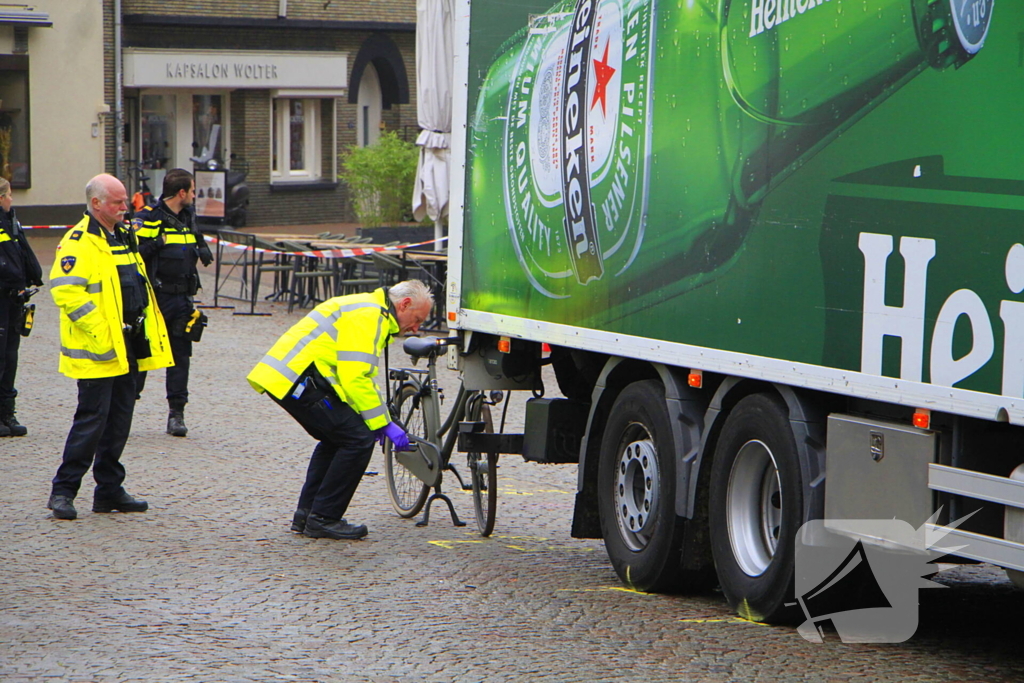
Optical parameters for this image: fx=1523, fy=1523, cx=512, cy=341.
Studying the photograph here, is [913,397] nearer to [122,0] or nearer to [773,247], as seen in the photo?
[773,247]

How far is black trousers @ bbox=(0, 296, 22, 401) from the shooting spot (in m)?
11.3

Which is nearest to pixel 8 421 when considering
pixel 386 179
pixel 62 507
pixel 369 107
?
pixel 62 507

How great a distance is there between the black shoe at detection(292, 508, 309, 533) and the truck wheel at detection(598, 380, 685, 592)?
1.71 metres

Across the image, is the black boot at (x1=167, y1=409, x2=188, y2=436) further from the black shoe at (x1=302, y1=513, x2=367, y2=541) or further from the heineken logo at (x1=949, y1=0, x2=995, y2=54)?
the heineken logo at (x1=949, y1=0, x2=995, y2=54)

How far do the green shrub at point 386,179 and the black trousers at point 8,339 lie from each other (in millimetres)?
12934

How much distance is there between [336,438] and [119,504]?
1489 mm

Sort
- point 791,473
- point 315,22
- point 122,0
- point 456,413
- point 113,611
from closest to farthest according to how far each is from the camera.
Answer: point 791,473 < point 113,611 < point 456,413 < point 122,0 < point 315,22

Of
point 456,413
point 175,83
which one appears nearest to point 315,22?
point 175,83

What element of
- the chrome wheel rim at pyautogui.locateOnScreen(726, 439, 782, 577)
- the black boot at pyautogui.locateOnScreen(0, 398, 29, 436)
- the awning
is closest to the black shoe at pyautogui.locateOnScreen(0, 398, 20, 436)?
the black boot at pyautogui.locateOnScreen(0, 398, 29, 436)

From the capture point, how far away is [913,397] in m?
5.44

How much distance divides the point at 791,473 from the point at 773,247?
918 millimetres

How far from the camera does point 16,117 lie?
30.8m

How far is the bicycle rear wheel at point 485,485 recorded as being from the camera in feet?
27.7

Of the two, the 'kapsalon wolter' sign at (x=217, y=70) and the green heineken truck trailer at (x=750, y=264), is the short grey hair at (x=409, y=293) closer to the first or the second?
the green heineken truck trailer at (x=750, y=264)
